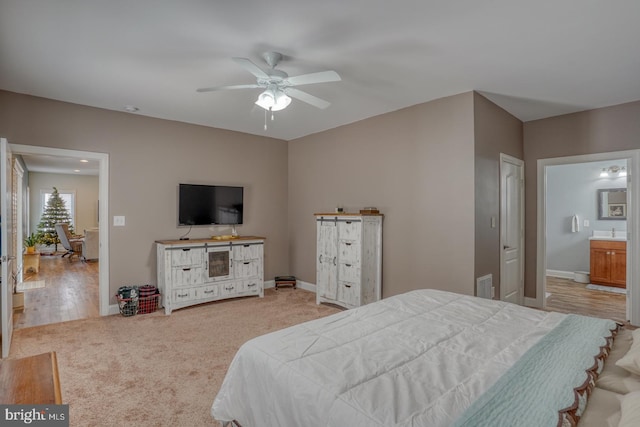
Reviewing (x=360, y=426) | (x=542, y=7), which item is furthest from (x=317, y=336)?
(x=542, y=7)

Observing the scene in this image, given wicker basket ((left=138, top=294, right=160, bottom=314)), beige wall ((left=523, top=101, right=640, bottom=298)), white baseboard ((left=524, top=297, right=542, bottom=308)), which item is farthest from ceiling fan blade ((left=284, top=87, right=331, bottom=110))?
white baseboard ((left=524, top=297, right=542, bottom=308))

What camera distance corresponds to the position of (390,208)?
4.48 m

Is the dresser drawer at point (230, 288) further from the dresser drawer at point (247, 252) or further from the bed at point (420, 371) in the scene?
the bed at point (420, 371)

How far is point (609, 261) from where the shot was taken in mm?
5828

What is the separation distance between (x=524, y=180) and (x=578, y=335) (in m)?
3.62

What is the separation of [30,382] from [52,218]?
37.0 feet

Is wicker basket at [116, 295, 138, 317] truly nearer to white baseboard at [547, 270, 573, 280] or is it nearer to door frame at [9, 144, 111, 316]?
door frame at [9, 144, 111, 316]

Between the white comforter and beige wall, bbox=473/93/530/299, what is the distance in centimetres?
174

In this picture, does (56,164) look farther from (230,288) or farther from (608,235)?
(608,235)

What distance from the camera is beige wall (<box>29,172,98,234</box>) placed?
10.4 meters

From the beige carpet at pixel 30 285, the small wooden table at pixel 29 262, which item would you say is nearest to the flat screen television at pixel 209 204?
the beige carpet at pixel 30 285

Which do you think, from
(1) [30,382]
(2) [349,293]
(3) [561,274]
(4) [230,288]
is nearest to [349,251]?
(2) [349,293]

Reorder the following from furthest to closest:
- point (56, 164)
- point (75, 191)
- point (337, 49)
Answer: point (75, 191) < point (56, 164) < point (337, 49)
